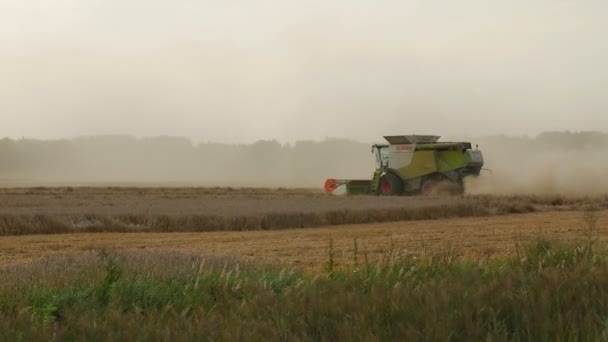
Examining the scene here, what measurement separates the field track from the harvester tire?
1171 centimetres

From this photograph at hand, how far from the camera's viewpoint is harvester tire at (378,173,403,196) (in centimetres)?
3356

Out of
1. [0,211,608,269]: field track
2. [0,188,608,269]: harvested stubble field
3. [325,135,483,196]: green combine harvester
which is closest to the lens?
[0,211,608,269]: field track

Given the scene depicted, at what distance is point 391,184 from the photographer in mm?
33594

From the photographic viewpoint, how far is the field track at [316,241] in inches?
516

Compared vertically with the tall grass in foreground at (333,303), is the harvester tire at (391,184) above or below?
above

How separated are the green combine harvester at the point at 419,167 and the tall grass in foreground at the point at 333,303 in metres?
24.6

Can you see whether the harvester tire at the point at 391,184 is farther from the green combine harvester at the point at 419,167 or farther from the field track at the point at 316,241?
the field track at the point at 316,241

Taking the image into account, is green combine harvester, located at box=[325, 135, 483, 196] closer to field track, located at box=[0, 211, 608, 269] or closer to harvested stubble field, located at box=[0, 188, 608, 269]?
harvested stubble field, located at box=[0, 188, 608, 269]

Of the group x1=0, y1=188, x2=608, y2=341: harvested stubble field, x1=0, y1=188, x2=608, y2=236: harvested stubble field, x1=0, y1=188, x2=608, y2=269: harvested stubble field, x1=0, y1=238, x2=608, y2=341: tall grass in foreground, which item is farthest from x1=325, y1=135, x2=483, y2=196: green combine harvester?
x1=0, y1=238, x2=608, y2=341: tall grass in foreground

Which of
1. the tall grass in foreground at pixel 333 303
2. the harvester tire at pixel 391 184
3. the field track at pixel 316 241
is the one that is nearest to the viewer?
the tall grass in foreground at pixel 333 303

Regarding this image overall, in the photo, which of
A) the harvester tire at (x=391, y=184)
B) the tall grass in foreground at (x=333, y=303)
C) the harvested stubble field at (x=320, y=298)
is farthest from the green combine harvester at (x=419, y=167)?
the tall grass in foreground at (x=333, y=303)

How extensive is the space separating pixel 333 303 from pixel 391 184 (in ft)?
94.3

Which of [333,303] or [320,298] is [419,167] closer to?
[320,298]

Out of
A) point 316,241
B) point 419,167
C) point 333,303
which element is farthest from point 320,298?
point 419,167
